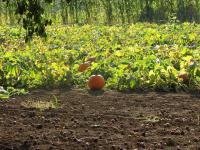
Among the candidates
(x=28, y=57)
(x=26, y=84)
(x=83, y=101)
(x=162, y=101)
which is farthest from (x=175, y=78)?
(x=28, y=57)

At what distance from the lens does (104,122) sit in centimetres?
495

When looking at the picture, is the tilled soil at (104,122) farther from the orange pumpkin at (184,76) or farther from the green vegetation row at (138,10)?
the green vegetation row at (138,10)

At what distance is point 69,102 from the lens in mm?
6168

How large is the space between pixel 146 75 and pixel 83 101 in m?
1.48

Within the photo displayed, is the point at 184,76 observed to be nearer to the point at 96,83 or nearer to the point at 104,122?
the point at 96,83

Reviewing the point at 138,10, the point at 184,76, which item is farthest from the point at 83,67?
the point at 138,10

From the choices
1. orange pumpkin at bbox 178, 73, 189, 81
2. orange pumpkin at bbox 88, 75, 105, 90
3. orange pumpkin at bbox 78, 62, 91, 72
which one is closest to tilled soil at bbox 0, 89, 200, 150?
orange pumpkin at bbox 88, 75, 105, 90

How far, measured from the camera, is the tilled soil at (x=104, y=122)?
413cm

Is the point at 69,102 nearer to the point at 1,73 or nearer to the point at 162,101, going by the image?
the point at 162,101

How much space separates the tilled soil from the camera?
13.6 ft

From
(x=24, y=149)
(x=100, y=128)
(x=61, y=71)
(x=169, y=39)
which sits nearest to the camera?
(x=24, y=149)

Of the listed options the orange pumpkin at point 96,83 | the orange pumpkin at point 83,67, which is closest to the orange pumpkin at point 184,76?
the orange pumpkin at point 96,83

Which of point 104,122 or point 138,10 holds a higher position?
point 138,10

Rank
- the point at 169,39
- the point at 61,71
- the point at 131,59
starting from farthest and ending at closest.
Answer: the point at 169,39
the point at 131,59
the point at 61,71
